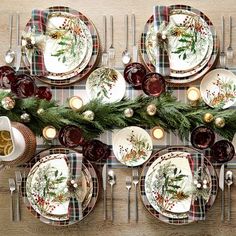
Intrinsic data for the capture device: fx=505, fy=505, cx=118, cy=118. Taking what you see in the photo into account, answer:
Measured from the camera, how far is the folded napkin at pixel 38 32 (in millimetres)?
1950

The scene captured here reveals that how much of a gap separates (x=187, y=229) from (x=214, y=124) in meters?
0.44

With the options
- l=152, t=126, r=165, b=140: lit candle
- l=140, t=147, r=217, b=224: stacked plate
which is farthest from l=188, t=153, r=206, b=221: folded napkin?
l=152, t=126, r=165, b=140: lit candle

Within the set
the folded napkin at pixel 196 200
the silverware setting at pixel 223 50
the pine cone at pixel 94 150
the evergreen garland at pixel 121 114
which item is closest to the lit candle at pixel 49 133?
the evergreen garland at pixel 121 114

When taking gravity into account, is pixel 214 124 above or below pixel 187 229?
above

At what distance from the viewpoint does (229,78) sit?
195 centimetres

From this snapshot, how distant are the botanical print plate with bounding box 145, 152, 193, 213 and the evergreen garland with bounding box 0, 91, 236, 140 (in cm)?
11

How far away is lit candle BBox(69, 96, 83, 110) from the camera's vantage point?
195cm

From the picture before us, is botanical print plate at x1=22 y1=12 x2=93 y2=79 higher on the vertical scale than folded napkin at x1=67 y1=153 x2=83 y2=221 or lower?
higher

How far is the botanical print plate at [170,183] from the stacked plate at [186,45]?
31 centimetres

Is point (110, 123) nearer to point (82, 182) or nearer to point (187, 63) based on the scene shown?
point (82, 182)

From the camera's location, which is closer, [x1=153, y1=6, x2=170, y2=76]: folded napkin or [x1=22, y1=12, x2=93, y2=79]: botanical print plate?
[x1=153, y1=6, x2=170, y2=76]: folded napkin

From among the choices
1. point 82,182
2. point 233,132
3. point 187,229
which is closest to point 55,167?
point 82,182

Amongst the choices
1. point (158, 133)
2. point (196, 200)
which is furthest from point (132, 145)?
point (196, 200)

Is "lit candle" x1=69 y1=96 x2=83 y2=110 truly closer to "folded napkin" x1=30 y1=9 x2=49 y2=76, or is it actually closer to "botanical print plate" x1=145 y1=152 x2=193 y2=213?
"folded napkin" x1=30 y1=9 x2=49 y2=76
